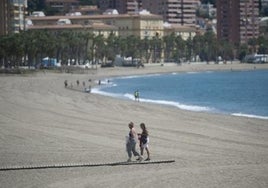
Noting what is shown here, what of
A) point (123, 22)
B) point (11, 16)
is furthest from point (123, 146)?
point (123, 22)

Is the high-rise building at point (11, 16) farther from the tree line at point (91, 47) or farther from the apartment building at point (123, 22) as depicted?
the apartment building at point (123, 22)

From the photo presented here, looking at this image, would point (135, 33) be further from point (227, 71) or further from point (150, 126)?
point (150, 126)

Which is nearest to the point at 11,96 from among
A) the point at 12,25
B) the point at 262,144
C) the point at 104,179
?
the point at 262,144

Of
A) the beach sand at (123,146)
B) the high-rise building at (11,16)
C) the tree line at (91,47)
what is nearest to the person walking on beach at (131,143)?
the beach sand at (123,146)

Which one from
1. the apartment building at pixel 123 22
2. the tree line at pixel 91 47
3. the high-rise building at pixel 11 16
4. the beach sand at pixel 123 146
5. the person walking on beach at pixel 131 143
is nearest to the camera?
the beach sand at pixel 123 146

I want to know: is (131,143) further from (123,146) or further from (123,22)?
(123,22)

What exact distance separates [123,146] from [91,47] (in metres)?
132

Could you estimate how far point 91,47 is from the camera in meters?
162

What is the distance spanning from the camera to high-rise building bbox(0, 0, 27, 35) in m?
138

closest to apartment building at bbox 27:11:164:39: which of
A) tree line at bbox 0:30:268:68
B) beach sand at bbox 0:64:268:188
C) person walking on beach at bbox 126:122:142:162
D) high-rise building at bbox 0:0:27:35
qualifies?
tree line at bbox 0:30:268:68

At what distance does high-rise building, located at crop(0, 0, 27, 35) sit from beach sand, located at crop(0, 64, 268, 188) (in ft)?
284

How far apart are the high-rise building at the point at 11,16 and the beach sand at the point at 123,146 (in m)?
86.6

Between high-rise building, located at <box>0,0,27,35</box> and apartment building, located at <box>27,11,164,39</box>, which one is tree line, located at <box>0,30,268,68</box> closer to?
high-rise building, located at <box>0,0,27,35</box>

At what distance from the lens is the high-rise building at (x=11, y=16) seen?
137875mm
